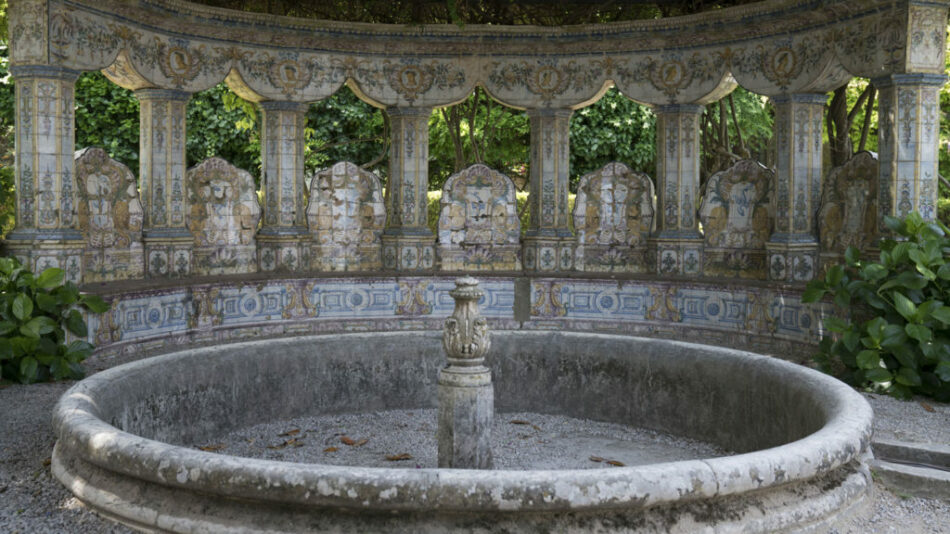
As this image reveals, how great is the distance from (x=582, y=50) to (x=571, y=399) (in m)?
5.46

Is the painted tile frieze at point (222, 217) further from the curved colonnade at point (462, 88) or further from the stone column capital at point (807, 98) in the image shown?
the stone column capital at point (807, 98)

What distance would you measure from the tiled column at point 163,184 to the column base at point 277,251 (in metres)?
0.94

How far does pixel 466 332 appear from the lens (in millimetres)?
5438

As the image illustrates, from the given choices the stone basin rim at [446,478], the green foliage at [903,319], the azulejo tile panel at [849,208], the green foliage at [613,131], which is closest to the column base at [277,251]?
the azulejo tile panel at [849,208]

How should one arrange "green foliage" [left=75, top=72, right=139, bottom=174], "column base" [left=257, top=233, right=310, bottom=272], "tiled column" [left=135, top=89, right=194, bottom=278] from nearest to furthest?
"tiled column" [left=135, top=89, right=194, bottom=278], "column base" [left=257, top=233, right=310, bottom=272], "green foliage" [left=75, top=72, right=139, bottom=174]

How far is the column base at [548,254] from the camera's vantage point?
37.9ft

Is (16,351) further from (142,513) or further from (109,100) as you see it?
(109,100)

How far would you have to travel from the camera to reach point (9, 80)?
17531 millimetres

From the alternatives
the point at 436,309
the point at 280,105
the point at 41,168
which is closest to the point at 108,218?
→ the point at 41,168

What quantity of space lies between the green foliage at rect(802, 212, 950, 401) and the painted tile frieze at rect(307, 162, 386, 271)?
5953 millimetres

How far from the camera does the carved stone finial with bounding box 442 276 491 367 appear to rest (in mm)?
5445

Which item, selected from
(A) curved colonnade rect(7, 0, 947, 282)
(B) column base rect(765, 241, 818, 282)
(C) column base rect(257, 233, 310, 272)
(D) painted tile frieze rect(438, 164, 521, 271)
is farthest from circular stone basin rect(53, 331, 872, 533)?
(D) painted tile frieze rect(438, 164, 521, 271)

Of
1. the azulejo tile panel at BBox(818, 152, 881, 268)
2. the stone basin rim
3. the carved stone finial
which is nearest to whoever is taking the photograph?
the stone basin rim

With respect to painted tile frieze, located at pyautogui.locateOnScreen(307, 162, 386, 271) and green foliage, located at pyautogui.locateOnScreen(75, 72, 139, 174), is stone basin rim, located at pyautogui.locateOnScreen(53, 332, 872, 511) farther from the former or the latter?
green foliage, located at pyautogui.locateOnScreen(75, 72, 139, 174)
